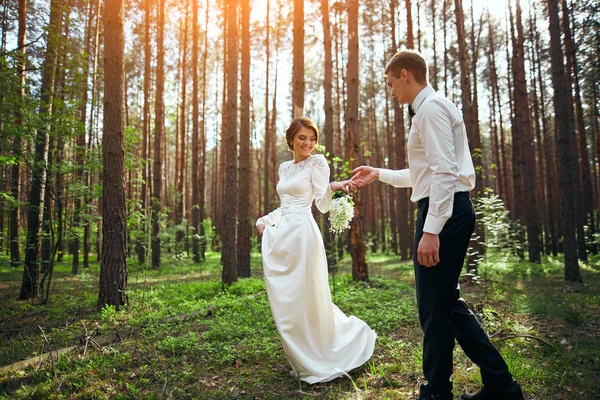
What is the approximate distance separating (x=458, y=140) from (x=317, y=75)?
21708 millimetres

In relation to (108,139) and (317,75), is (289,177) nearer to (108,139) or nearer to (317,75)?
(108,139)

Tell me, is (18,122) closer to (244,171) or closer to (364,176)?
(244,171)

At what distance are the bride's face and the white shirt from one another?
4.88 feet

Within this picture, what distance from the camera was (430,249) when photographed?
2320 mm

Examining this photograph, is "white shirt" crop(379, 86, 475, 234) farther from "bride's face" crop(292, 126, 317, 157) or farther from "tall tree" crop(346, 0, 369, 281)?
"tall tree" crop(346, 0, 369, 281)

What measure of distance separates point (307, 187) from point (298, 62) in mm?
5909

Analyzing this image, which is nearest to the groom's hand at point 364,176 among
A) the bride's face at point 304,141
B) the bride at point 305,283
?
the bride at point 305,283

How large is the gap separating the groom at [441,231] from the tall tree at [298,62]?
606 cm

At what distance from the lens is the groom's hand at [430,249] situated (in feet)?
7.60

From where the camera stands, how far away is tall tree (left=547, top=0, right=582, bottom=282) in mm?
8484

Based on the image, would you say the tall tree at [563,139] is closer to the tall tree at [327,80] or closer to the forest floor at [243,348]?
the forest floor at [243,348]

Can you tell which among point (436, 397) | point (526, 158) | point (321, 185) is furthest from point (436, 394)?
point (526, 158)

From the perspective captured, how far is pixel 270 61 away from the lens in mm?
20000


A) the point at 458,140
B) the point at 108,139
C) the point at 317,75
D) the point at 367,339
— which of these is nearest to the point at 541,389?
the point at 367,339
